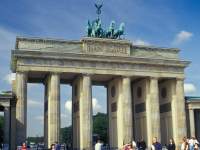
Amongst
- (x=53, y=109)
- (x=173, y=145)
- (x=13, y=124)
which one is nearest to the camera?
(x=173, y=145)

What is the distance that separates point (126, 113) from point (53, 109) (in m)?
12.5

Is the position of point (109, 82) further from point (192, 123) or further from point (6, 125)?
point (6, 125)

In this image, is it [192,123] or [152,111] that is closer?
[152,111]

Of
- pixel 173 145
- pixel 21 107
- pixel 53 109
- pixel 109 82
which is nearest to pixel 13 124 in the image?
pixel 21 107

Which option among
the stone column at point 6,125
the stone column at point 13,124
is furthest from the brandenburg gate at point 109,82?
the stone column at point 6,125

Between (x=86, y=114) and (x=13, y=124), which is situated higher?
(x=86, y=114)

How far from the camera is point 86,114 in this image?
62.3m

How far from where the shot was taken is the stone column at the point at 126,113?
63750 mm

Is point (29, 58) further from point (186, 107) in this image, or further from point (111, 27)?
point (186, 107)

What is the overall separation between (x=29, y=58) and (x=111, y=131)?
67.5 ft

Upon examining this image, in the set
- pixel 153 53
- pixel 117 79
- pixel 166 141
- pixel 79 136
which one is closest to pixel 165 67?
pixel 153 53

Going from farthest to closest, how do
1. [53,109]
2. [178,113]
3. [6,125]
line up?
[178,113] < [53,109] < [6,125]

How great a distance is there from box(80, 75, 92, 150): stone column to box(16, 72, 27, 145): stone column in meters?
9.27

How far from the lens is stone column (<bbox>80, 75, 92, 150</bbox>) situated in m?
61.6
